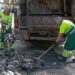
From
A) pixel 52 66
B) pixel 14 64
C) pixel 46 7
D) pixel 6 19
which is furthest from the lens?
pixel 46 7

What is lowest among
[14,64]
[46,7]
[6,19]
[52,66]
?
[52,66]

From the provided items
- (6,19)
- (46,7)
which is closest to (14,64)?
(6,19)

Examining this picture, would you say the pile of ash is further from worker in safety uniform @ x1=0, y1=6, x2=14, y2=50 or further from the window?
the window

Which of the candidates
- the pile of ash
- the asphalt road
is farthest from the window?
the pile of ash

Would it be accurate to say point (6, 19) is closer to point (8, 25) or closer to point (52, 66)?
point (8, 25)

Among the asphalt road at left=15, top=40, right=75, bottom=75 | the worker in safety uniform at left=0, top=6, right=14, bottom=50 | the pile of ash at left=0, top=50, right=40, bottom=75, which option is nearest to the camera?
the pile of ash at left=0, top=50, right=40, bottom=75

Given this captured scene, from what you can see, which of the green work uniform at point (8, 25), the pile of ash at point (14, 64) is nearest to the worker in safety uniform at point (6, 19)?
the green work uniform at point (8, 25)

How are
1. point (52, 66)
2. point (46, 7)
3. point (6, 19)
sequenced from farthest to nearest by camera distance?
1. point (46, 7)
2. point (6, 19)
3. point (52, 66)

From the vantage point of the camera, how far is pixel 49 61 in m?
9.85

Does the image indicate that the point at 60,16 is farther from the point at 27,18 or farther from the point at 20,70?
the point at 20,70

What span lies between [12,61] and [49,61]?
142 centimetres

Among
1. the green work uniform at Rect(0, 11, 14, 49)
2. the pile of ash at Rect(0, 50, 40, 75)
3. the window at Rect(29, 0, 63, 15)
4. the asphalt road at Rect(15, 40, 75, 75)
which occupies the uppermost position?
the window at Rect(29, 0, 63, 15)

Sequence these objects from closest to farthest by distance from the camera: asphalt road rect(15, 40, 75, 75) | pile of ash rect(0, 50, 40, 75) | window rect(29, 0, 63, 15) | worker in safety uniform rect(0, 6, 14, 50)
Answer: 1. pile of ash rect(0, 50, 40, 75)
2. asphalt road rect(15, 40, 75, 75)
3. worker in safety uniform rect(0, 6, 14, 50)
4. window rect(29, 0, 63, 15)

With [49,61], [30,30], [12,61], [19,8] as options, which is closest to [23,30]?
[30,30]
